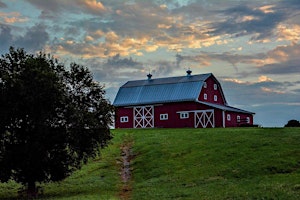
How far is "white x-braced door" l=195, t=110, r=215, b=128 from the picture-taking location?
278ft

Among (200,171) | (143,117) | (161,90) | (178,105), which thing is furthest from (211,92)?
(200,171)

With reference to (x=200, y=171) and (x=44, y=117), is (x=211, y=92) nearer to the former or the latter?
(x=200, y=171)

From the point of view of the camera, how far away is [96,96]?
34.9m

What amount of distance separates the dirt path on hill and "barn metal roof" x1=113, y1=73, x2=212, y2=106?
1018 inches

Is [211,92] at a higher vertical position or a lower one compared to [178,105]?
higher

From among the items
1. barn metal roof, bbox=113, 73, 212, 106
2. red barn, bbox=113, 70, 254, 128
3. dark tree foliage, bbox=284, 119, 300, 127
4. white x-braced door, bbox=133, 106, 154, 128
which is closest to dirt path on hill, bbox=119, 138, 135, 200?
red barn, bbox=113, 70, 254, 128

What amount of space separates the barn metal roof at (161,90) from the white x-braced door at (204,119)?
3.03 meters

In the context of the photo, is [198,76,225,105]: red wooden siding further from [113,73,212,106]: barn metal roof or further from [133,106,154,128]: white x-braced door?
[133,106,154,128]: white x-braced door

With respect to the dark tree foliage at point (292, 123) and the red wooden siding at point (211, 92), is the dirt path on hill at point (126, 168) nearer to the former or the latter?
the red wooden siding at point (211, 92)

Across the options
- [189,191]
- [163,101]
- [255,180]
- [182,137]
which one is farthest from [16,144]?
[163,101]

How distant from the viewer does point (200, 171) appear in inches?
1547

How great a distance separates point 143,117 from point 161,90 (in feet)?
21.5

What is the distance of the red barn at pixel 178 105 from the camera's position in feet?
281

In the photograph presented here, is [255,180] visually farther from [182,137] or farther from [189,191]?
[182,137]
